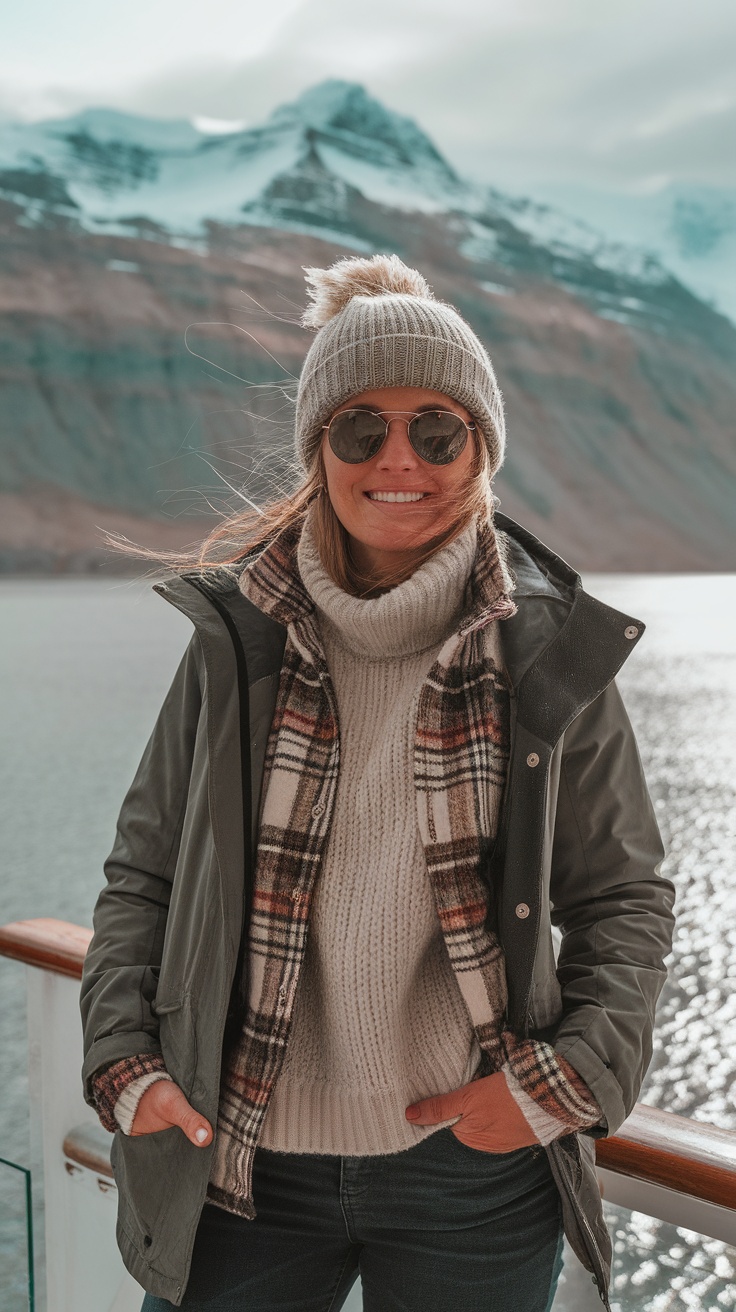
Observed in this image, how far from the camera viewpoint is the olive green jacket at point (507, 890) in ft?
3.29

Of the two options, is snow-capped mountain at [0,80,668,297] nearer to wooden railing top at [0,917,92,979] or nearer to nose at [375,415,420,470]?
wooden railing top at [0,917,92,979]

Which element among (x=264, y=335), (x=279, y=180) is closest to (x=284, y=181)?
(x=279, y=180)

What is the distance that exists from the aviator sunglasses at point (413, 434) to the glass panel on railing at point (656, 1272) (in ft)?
2.38

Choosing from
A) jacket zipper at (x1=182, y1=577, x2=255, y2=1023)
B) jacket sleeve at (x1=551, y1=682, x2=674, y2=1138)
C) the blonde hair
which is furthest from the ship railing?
jacket sleeve at (x1=551, y1=682, x2=674, y2=1138)

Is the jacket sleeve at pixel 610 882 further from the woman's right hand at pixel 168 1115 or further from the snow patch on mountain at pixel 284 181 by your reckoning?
the snow patch on mountain at pixel 284 181

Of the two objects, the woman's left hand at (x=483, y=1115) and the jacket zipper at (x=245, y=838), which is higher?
the jacket zipper at (x=245, y=838)

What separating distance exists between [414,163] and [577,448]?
42.6 metres

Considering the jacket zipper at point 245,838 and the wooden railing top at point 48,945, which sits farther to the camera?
the wooden railing top at point 48,945

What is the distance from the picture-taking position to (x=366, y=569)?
1.19 metres

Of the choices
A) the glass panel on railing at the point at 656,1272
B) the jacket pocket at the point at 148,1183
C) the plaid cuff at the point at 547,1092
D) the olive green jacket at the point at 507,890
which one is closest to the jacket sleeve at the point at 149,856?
the olive green jacket at the point at 507,890

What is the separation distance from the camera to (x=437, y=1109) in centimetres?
101

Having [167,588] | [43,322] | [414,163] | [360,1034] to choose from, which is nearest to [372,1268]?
[360,1034]

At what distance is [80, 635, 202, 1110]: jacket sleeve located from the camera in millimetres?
1101

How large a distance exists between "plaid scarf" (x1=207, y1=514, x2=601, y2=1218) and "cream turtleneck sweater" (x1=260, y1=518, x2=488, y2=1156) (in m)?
0.02
